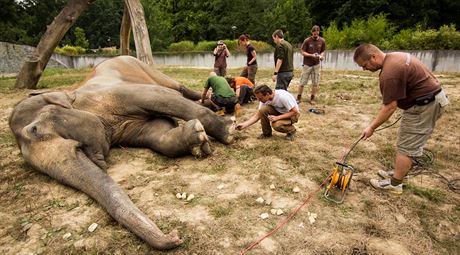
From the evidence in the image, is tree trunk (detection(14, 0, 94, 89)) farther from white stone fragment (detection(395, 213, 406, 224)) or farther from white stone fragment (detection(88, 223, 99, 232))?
white stone fragment (detection(395, 213, 406, 224))

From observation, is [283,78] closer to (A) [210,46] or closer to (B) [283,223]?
(B) [283,223]

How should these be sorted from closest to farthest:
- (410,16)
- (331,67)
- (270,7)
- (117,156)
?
(117,156)
(331,67)
(410,16)
(270,7)

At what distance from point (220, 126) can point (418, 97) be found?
86.8 inches

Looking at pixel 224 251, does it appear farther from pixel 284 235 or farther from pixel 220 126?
pixel 220 126

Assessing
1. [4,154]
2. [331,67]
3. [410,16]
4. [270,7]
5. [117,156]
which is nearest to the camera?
[117,156]

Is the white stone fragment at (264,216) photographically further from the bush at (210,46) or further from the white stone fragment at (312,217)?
the bush at (210,46)

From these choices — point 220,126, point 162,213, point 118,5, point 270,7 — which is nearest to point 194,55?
point 270,7

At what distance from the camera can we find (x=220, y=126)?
4.32m

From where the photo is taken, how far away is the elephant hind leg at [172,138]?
146 inches

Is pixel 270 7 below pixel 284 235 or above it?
above

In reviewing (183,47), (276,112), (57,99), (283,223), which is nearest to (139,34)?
(276,112)

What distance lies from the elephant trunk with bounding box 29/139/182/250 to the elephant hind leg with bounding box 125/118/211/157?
3.30 feet

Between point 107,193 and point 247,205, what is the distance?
1.18m

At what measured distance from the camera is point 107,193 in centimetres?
277
